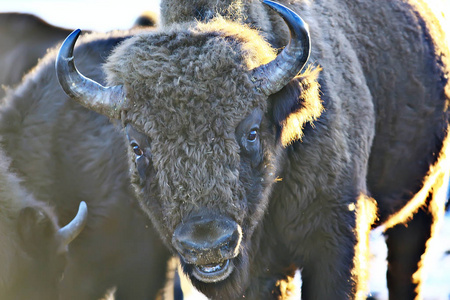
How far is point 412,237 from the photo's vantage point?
5.66 metres

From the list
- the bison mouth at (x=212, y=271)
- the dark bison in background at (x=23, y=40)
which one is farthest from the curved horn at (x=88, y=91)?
the dark bison in background at (x=23, y=40)

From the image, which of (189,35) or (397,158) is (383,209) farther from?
(189,35)

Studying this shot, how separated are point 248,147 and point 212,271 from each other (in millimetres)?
707

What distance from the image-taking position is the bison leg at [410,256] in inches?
221

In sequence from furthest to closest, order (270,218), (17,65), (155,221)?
(17,65) → (270,218) → (155,221)

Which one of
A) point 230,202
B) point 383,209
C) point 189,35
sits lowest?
point 383,209

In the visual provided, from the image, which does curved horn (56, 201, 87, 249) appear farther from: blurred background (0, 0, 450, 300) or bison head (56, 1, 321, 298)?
blurred background (0, 0, 450, 300)

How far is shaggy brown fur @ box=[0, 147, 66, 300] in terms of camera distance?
3207 millimetres

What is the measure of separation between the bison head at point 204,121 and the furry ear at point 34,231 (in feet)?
1.90

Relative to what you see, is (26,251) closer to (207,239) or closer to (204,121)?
(207,239)

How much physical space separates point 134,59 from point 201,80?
0.44 meters

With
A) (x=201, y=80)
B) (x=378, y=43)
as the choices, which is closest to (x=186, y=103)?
(x=201, y=80)

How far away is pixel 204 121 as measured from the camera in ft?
10.7

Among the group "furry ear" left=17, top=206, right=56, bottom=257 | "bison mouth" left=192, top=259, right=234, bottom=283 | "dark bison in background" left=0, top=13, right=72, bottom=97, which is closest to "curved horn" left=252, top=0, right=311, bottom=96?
"bison mouth" left=192, top=259, right=234, bottom=283
